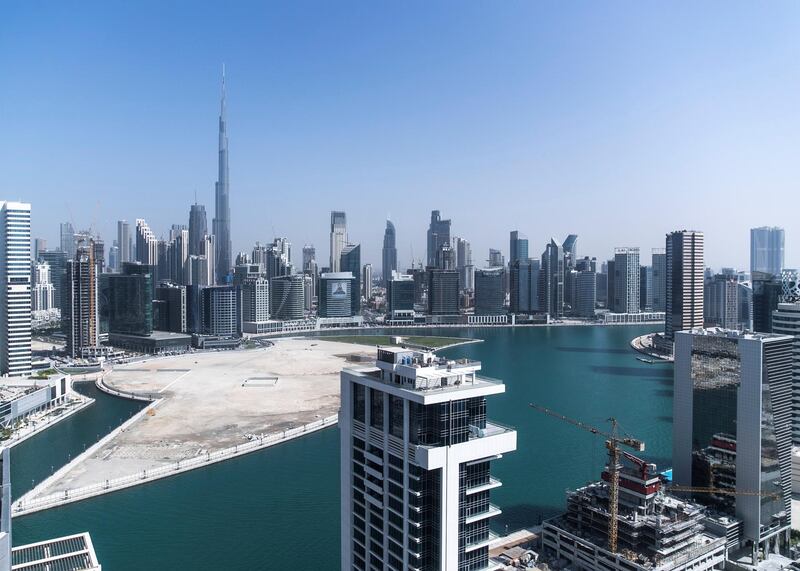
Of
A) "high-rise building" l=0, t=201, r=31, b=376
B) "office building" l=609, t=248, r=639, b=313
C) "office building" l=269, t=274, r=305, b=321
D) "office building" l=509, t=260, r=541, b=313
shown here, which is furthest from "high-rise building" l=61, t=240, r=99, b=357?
"office building" l=609, t=248, r=639, b=313

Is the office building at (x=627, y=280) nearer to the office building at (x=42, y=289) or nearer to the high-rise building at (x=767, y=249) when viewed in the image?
the high-rise building at (x=767, y=249)

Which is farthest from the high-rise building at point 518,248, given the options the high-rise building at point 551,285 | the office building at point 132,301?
the office building at point 132,301

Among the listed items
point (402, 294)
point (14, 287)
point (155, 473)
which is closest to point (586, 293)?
point (402, 294)

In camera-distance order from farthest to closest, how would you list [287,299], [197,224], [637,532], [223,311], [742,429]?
[197,224] → [287,299] → [223,311] → [742,429] → [637,532]

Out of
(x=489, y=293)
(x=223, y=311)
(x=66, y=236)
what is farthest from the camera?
(x=66, y=236)

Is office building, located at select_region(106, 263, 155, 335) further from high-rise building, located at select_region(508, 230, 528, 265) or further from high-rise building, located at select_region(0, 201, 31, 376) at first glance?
high-rise building, located at select_region(508, 230, 528, 265)

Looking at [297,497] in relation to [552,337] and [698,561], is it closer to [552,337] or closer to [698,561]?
[698,561]

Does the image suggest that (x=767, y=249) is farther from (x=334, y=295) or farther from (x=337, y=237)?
(x=337, y=237)

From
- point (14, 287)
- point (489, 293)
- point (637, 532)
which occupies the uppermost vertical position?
point (14, 287)
